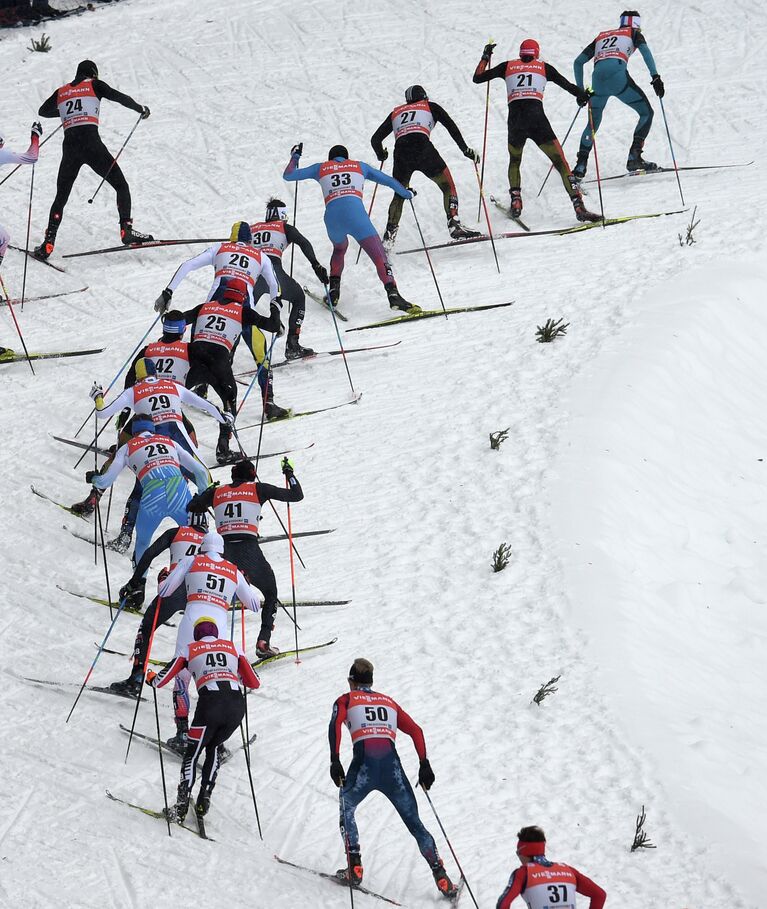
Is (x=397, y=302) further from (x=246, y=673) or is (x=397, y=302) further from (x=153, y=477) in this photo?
(x=246, y=673)

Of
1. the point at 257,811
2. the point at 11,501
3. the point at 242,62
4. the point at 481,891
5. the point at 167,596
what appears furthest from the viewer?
the point at 242,62

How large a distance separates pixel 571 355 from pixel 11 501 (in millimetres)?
4688

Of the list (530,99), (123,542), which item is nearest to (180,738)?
(123,542)

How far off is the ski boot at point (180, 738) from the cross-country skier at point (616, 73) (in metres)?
8.25

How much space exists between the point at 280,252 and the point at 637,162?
A: 4583 mm

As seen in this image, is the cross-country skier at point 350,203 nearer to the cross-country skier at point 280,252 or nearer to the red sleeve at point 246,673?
the cross-country skier at point 280,252

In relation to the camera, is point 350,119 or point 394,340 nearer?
point 394,340

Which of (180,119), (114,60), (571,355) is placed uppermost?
(114,60)

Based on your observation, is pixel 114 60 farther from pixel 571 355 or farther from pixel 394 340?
pixel 571 355

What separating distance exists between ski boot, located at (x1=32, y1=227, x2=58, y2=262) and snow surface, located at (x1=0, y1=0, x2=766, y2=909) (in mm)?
203

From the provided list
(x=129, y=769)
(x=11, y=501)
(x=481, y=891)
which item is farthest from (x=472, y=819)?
(x=11, y=501)

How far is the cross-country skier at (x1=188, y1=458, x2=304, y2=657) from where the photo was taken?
27.6ft

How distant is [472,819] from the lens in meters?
7.21

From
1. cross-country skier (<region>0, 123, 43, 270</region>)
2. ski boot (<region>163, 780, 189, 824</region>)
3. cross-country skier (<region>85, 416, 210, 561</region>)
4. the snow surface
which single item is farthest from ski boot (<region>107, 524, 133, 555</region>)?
cross-country skier (<region>0, 123, 43, 270</region>)
